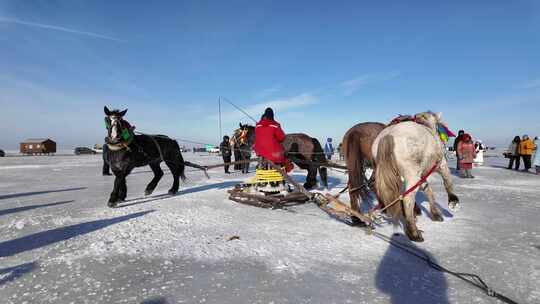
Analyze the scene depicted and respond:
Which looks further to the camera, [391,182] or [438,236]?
[438,236]

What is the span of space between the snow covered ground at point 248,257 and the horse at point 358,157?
583mm

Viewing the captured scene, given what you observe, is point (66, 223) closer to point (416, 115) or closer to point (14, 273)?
point (14, 273)

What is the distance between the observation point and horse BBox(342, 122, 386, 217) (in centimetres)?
449

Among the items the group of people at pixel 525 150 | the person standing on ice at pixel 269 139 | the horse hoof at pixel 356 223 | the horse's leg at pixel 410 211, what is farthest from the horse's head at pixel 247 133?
the group of people at pixel 525 150

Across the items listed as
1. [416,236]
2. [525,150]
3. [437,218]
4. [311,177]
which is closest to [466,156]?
[525,150]

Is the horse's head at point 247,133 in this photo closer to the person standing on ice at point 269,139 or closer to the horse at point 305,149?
the horse at point 305,149

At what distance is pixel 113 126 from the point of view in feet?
18.8

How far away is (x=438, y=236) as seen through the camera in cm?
394

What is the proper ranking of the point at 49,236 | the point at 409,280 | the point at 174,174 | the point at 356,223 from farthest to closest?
the point at 174,174 < the point at 356,223 < the point at 49,236 < the point at 409,280

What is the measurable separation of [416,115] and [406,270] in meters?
2.71

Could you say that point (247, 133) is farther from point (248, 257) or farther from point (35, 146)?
point (35, 146)

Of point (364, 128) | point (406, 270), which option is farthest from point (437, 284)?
point (364, 128)

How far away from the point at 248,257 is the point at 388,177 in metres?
2.03

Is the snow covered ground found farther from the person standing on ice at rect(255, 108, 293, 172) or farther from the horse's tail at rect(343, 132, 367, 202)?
the person standing on ice at rect(255, 108, 293, 172)
